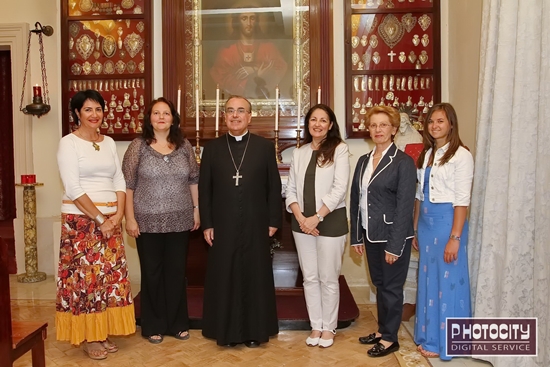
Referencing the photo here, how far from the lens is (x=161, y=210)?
10.7 feet

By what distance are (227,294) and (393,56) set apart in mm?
2726

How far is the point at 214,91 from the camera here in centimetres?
477

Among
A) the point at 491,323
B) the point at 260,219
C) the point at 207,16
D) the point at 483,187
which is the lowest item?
the point at 491,323

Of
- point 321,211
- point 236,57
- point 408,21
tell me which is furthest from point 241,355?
point 408,21

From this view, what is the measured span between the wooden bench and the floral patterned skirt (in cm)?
70

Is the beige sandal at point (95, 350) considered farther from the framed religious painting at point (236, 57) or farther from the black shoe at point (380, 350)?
the framed religious painting at point (236, 57)

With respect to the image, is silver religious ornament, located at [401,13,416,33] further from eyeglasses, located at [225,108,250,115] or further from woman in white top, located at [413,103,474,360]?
eyeglasses, located at [225,108,250,115]

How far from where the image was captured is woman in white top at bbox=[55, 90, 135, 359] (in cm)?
301

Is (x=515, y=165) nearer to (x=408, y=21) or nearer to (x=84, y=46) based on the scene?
(x=408, y=21)

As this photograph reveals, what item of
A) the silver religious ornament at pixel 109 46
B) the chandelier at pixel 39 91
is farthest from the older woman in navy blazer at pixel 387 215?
the chandelier at pixel 39 91

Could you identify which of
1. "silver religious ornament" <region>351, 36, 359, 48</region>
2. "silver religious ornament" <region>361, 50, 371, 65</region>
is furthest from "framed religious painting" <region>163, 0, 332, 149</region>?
"silver religious ornament" <region>361, 50, 371, 65</region>

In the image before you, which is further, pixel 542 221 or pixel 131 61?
pixel 131 61

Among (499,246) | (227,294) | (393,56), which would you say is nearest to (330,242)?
(227,294)

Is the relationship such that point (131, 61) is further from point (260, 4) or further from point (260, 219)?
point (260, 219)
